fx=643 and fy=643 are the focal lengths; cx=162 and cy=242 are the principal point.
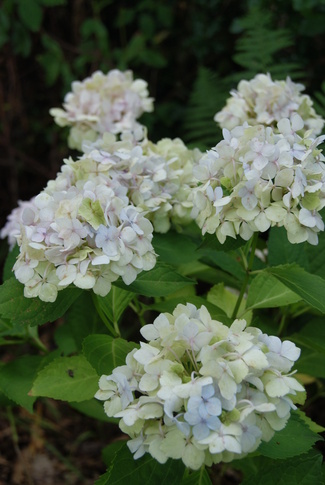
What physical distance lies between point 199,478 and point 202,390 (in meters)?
0.42

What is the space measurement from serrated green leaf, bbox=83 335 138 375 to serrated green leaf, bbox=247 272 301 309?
33 centimetres

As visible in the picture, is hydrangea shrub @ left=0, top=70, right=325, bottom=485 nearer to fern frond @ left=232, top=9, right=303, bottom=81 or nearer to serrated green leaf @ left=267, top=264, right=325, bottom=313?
serrated green leaf @ left=267, top=264, right=325, bottom=313

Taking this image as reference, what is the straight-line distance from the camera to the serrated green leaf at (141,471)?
1183mm

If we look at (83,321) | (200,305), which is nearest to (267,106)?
(200,305)

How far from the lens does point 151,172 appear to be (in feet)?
5.20

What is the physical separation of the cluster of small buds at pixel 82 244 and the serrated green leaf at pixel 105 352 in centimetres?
19

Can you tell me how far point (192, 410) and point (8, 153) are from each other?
3125mm

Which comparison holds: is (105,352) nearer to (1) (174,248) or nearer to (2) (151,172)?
(1) (174,248)

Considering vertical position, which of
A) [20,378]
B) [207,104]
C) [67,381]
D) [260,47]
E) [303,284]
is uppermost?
[260,47]

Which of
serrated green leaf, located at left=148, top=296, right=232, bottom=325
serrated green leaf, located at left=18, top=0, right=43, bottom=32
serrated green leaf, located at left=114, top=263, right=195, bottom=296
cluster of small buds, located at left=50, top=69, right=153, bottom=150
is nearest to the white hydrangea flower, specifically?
serrated green leaf, located at left=114, top=263, right=195, bottom=296

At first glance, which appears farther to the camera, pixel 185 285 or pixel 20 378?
pixel 20 378

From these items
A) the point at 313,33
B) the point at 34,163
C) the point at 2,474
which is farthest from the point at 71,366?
the point at 34,163

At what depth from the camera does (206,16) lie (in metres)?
3.53

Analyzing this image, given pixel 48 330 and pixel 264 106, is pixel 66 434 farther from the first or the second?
pixel 264 106
